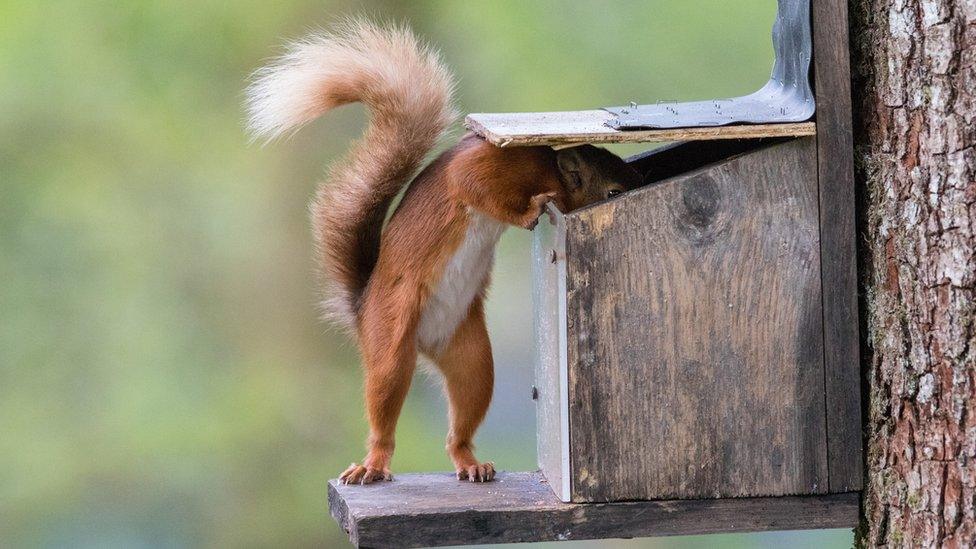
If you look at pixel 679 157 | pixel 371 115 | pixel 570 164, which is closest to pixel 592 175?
pixel 570 164

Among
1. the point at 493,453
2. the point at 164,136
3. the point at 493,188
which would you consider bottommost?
the point at 493,453

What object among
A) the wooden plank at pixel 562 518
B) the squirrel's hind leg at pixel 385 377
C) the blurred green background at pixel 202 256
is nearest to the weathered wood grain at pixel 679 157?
the squirrel's hind leg at pixel 385 377

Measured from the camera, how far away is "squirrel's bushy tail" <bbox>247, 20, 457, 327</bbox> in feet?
8.05

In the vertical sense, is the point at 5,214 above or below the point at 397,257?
above

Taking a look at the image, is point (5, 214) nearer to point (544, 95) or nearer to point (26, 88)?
point (26, 88)

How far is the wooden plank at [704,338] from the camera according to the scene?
6.72 feet

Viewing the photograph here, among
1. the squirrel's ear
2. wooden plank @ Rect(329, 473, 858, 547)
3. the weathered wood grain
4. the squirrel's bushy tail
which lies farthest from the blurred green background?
wooden plank @ Rect(329, 473, 858, 547)

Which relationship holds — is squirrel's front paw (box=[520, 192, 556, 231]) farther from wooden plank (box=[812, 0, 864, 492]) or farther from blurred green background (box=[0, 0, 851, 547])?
blurred green background (box=[0, 0, 851, 547])

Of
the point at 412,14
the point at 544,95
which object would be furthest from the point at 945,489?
the point at 412,14

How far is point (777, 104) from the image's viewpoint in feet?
6.95

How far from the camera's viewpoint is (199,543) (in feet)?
17.0

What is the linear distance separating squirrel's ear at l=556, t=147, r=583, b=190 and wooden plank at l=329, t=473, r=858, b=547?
0.58 metres

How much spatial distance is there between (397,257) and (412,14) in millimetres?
2495

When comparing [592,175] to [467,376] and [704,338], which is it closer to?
[704,338]
